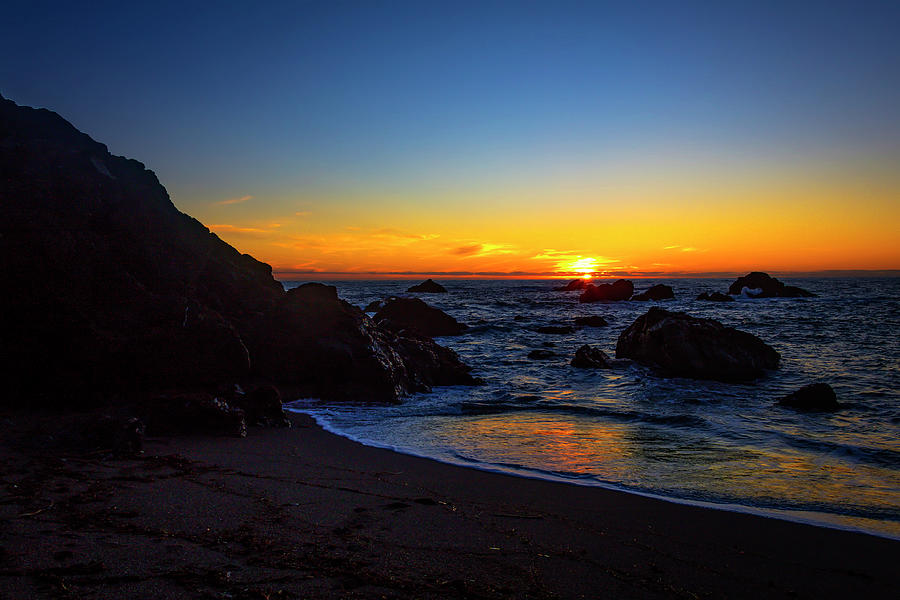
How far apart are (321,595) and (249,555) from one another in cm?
72

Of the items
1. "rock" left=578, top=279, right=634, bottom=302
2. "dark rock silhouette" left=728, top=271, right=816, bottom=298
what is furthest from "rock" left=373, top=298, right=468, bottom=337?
"dark rock silhouette" left=728, top=271, right=816, bottom=298

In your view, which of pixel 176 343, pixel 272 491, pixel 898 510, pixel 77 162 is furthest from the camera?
pixel 77 162

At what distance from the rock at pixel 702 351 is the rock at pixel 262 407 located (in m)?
11.0

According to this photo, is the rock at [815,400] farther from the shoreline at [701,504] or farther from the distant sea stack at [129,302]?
the distant sea stack at [129,302]

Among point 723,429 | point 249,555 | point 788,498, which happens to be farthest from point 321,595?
point 723,429

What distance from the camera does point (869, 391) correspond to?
1168 cm

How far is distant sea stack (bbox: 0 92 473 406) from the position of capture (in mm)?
7477

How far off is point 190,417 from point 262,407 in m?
1.13

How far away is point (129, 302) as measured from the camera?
27.3 ft

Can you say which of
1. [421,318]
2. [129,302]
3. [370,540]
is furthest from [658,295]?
[370,540]

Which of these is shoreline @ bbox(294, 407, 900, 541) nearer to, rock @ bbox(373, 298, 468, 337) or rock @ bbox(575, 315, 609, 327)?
rock @ bbox(373, 298, 468, 337)

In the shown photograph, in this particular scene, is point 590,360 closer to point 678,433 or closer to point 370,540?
point 678,433

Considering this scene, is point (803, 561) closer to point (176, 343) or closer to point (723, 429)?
point (723, 429)

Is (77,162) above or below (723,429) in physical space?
above
